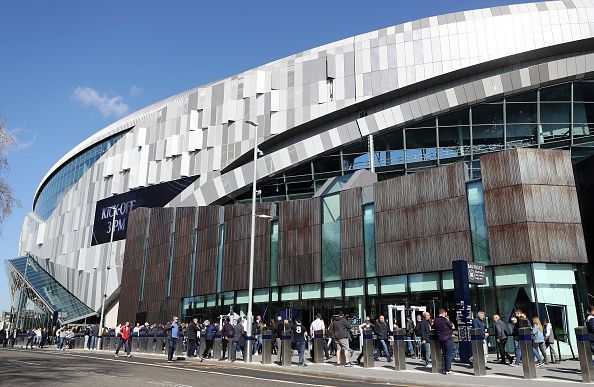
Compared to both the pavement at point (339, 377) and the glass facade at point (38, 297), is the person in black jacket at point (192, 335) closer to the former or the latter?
the pavement at point (339, 377)

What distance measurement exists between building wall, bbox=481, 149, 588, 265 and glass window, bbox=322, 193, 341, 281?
8.89m

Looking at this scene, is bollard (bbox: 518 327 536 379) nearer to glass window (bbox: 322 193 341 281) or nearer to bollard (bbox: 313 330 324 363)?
bollard (bbox: 313 330 324 363)

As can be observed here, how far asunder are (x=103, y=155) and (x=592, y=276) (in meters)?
59.4

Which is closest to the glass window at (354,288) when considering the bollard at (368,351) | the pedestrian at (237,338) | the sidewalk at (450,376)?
the pedestrian at (237,338)

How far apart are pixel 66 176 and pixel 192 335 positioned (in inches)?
2618

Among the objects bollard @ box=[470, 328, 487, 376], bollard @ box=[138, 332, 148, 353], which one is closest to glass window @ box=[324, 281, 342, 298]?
bollard @ box=[138, 332, 148, 353]

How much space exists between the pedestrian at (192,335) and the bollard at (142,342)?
720 cm

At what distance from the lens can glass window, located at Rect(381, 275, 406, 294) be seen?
26250 millimetres

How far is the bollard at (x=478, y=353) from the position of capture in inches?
561

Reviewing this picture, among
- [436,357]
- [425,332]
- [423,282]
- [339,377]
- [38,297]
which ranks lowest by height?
[339,377]

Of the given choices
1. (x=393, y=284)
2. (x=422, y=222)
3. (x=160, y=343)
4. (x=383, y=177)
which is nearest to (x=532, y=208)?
(x=422, y=222)

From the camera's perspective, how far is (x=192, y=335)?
2328 cm

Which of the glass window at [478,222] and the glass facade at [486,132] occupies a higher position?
the glass facade at [486,132]

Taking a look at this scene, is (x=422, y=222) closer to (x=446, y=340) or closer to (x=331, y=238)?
(x=331, y=238)
